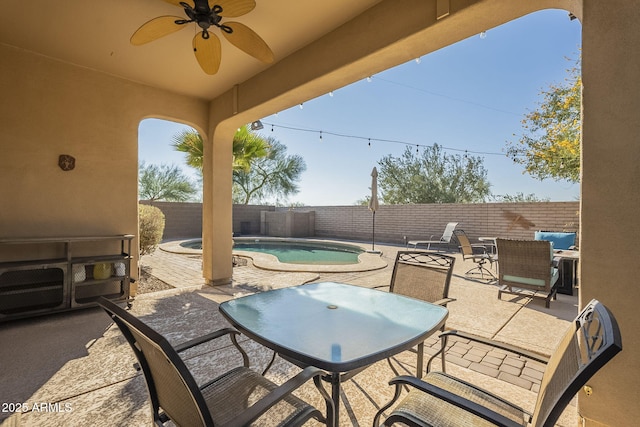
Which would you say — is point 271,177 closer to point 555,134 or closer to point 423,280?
point 555,134

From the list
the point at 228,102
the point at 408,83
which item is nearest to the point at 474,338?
the point at 228,102

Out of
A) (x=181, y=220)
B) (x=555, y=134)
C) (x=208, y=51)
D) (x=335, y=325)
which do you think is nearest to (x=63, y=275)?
(x=208, y=51)

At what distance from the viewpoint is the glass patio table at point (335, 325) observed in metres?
1.14

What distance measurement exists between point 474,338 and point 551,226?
28.3 ft

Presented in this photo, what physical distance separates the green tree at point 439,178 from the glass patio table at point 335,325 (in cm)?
1815

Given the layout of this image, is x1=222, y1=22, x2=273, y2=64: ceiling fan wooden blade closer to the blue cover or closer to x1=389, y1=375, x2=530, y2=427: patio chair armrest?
x1=389, y1=375, x2=530, y2=427: patio chair armrest

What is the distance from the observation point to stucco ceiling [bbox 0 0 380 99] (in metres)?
2.43

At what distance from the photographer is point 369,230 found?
12484 mm

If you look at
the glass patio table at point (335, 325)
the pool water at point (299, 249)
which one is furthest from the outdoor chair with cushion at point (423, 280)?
the pool water at point (299, 249)

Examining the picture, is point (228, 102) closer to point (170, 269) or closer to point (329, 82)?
point (329, 82)

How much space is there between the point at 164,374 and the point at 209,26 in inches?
95.3

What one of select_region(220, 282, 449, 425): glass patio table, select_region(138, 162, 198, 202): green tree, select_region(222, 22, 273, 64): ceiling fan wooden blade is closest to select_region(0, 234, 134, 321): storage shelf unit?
select_region(220, 282, 449, 425): glass patio table

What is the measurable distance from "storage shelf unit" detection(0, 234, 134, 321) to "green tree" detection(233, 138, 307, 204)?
14.4 metres

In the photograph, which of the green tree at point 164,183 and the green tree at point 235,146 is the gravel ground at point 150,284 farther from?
the green tree at point 164,183
